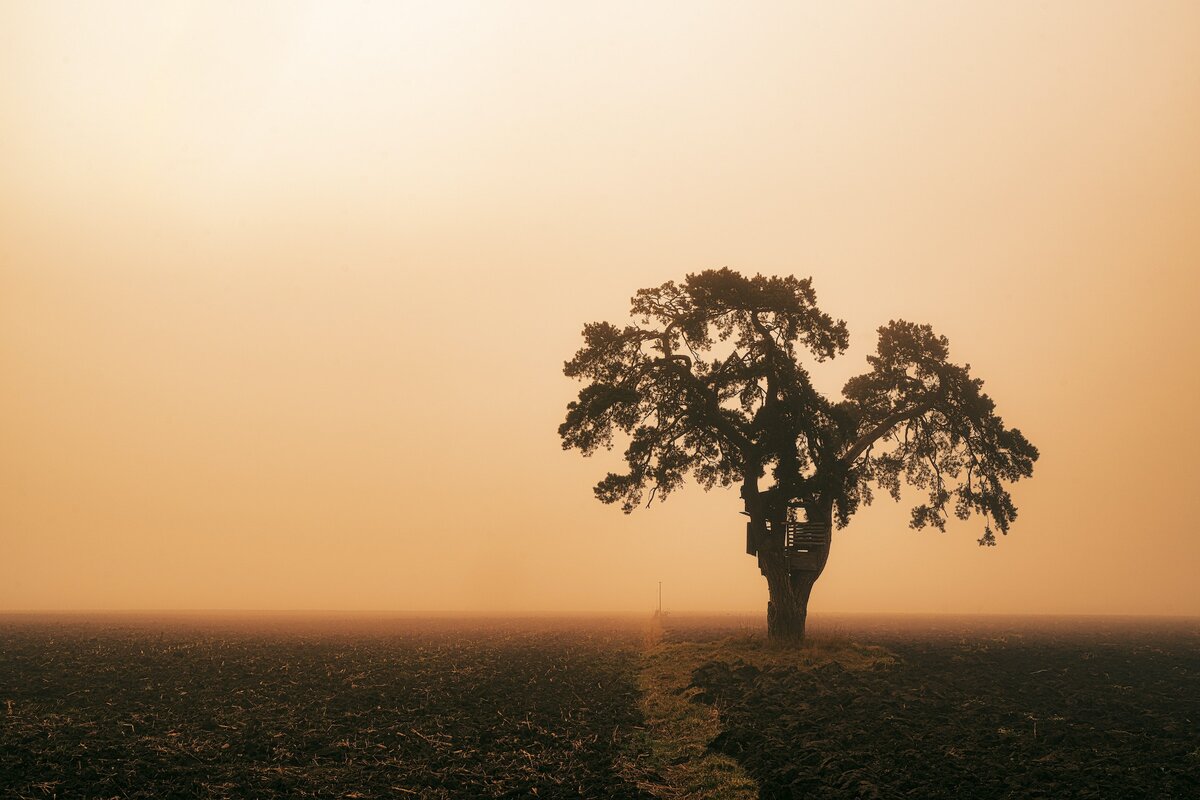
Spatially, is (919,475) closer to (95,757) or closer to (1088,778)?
(1088,778)

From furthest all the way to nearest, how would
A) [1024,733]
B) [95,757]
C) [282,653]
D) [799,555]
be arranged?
[282,653]
[799,555]
[1024,733]
[95,757]

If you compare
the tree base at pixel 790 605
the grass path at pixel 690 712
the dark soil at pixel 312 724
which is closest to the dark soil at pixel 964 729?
the grass path at pixel 690 712

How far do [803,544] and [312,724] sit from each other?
2154 centimetres

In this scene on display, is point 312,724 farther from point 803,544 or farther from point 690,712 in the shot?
point 803,544

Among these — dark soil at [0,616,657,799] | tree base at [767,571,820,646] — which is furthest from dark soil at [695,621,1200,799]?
tree base at [767,571,820,646]

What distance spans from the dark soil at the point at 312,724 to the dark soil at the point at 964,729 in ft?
12.3

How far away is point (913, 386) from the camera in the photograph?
40094 millimetres

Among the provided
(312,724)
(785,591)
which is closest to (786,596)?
(785,591)

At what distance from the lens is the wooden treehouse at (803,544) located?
35438 mm

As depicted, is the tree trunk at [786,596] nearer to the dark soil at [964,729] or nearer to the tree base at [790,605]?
the tree base at [790,605]

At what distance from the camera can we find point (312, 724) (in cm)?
2198

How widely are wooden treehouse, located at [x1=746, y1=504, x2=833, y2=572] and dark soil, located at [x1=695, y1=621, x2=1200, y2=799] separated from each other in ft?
17.0

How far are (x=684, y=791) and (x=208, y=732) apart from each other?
12.4 meters

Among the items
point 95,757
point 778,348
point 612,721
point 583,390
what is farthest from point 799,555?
point 95,757
